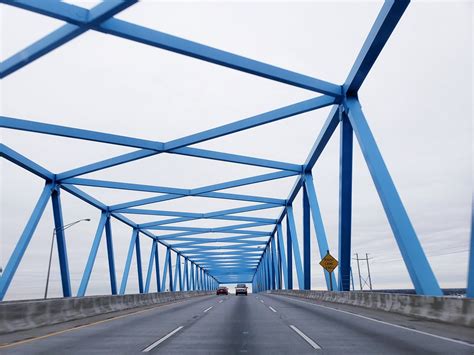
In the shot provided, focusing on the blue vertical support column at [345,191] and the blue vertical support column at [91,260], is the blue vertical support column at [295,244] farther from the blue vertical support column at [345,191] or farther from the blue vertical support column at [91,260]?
the blue vertical support column at [345,191]

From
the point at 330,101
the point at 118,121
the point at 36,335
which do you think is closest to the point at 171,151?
the point at 118,121

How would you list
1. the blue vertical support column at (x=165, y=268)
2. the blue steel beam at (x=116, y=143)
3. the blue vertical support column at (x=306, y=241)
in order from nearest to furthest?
the blue steel beam at (x=116, y=143), the blue vertical support column at (x=306, y=241), the blue vertical support column at (x=165, y=268)

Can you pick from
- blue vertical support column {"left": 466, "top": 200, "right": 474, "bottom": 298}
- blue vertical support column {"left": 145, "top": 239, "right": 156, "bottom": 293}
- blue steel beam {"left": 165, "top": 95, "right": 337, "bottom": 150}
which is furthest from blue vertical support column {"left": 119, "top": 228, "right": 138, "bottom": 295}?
blue vertical support column {"left": 466, "top": 200, "right": 474, "bottom": 298}

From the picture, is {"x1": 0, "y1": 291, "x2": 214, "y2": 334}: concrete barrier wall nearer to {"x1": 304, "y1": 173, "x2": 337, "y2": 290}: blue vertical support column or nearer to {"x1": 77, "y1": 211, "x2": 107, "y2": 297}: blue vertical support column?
{"x1": 77, "y1": 211, "x2": 107, "y2": 297}: blue vertical support column

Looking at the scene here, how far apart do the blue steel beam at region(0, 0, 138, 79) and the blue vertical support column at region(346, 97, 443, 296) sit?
10748 mm

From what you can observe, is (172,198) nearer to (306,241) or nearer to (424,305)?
(306,241)

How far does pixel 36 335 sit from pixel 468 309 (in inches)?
401

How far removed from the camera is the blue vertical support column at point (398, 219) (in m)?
13.9

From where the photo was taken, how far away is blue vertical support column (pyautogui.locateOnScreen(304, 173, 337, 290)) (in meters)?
29.7

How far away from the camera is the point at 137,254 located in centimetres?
4972

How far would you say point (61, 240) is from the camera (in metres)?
30.0

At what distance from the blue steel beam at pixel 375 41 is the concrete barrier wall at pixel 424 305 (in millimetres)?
9124

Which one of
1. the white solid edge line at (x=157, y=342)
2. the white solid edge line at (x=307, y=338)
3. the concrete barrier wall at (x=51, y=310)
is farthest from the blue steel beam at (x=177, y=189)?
the white solid edge line at (x=157, y=342)

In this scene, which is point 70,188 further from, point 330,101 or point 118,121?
point 330,101
